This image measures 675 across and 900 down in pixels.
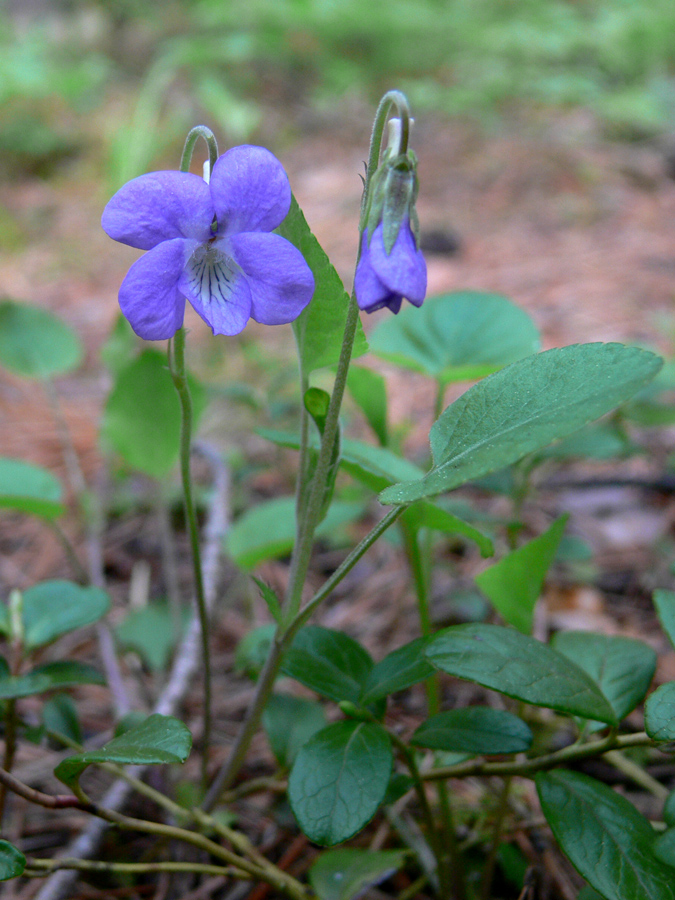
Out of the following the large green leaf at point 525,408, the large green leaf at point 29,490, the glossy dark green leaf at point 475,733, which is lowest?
the glossy dark green leaf at point 475,733

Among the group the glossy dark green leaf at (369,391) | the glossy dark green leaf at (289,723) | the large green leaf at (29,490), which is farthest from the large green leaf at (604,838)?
the large green leaf at (29,490)

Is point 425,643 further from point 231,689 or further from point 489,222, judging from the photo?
point 489,222

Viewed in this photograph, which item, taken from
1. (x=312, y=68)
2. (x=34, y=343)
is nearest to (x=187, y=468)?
(x=34, y=343)

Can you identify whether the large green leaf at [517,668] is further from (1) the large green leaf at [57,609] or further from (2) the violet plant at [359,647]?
(1) the large green leaf at [57,609]

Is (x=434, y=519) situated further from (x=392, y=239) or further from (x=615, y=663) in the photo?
(x=392, y=239)

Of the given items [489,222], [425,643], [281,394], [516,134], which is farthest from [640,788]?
[516,134]

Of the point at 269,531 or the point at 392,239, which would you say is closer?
the point at 392,239
